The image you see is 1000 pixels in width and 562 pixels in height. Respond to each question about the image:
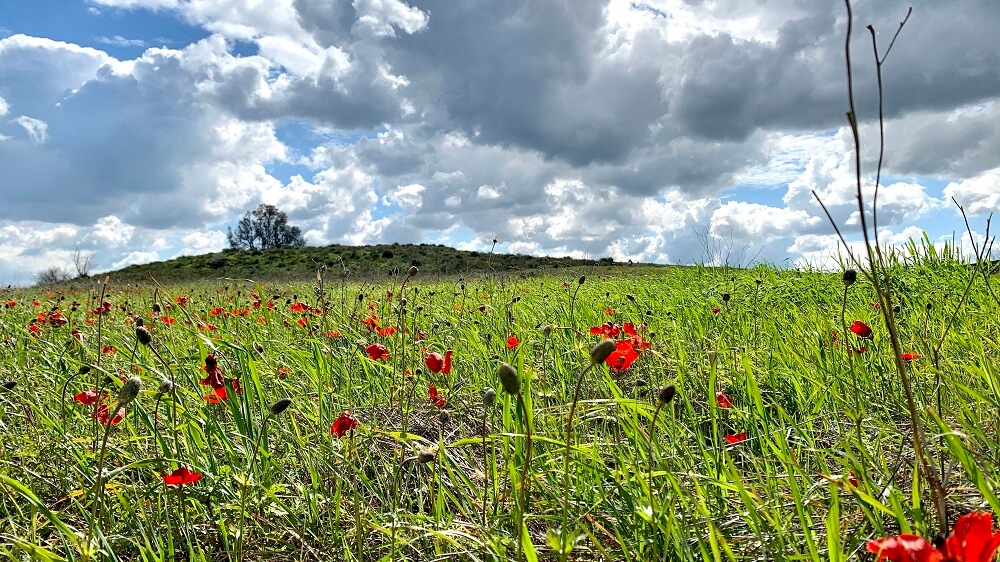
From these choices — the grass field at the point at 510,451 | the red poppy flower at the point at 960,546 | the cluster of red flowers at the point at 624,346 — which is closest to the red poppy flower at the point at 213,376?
the grass field at the point at 510,451

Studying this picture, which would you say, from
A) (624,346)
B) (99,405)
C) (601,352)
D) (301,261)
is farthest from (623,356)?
(301,261)

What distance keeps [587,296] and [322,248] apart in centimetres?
3238

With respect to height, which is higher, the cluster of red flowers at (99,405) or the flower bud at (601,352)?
the flower bud at (601,352)

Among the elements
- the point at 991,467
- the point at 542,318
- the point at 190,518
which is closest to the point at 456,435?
the point at 190,518

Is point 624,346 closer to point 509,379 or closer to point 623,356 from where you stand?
point 623,356

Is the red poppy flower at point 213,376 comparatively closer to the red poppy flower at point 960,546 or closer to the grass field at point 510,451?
the grass field at point 510,451

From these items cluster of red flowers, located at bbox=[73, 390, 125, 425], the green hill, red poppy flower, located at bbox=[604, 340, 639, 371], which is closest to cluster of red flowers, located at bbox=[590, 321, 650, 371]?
red poppy flower, located at bbox=[604, 340, 639, 371]

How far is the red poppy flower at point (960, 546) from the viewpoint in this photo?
0.65 metres

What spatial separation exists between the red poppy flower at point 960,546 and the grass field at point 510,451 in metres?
0.28

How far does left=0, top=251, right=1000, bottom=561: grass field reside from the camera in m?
1.29

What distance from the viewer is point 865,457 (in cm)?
146

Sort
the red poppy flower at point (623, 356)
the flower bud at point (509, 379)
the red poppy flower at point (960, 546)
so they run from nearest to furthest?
1. the red poppy flower at point (960, 546)
2. the flower bud at point (509, 379)
3. the red poppy flower at point (623, 356)

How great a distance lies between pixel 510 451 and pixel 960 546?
3.96ft

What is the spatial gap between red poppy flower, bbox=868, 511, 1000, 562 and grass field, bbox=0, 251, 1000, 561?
28 centimetres
